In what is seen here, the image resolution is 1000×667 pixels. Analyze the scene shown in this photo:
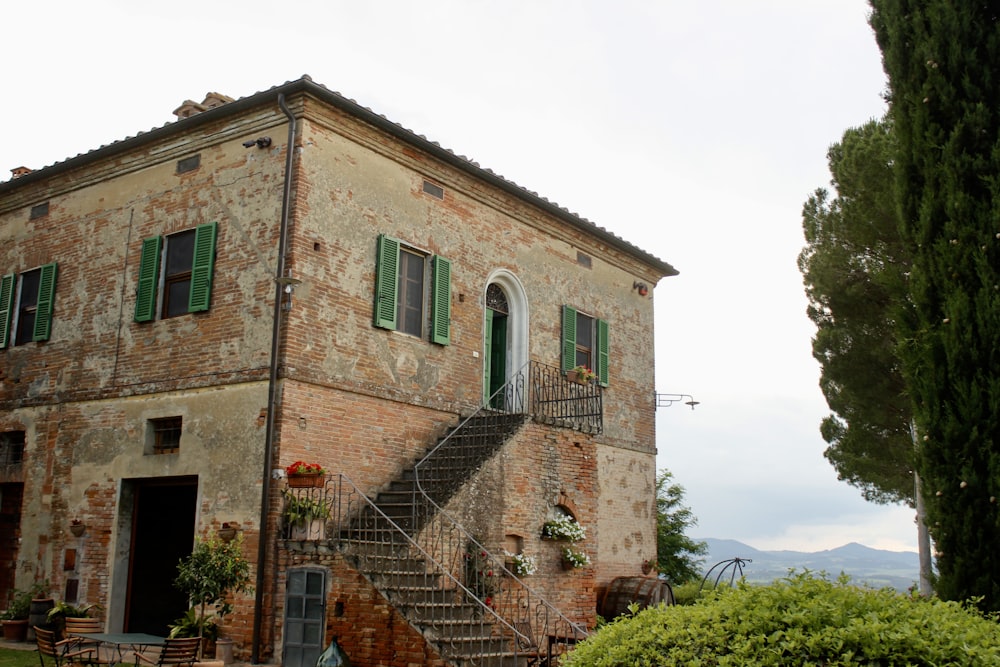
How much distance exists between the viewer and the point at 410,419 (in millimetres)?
13711

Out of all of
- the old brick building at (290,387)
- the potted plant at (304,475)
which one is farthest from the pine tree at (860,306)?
the potted plant at (304,475)

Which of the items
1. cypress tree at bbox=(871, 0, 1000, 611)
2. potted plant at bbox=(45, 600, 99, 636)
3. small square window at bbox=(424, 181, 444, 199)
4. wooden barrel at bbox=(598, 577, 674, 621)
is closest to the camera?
cypress tree at bbox=(871, 0, 1000, 611)

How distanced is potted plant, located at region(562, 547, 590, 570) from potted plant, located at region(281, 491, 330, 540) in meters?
4.04

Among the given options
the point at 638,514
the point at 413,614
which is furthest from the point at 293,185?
the point at 638,514

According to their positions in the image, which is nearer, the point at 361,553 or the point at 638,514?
the point at 361,553

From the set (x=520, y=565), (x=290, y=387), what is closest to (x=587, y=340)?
(x=520, y=565)

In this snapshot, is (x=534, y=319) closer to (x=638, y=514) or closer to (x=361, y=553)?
(x=638, y=514)

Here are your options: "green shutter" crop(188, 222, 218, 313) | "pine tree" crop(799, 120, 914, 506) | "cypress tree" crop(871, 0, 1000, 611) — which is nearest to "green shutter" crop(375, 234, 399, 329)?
"green shutter" crop(188, 222, 218, 313)

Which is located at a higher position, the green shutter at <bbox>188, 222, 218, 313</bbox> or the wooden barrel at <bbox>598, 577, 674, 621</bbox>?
the green shutter at <bbox>188, 222, 218, 313</bbox>

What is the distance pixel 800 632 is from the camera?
203 inches

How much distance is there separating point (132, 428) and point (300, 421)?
3.01m

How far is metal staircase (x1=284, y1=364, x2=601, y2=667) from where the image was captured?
34.2ft

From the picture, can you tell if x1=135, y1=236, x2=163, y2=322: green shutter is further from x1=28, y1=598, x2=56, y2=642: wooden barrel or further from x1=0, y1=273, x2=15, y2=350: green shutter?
x1=28, y1=598, x2=56, y2=642: wooden barrel

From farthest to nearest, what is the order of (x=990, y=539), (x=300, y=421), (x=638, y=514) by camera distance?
(x=638, y=514) → (x=300, y=421) → (x=990, y=539)
